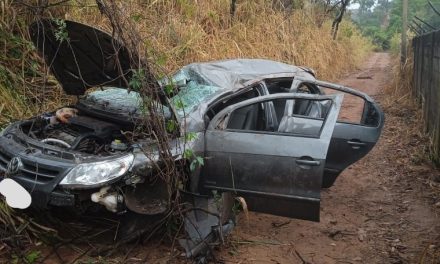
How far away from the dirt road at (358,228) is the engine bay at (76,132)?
54.5 inches

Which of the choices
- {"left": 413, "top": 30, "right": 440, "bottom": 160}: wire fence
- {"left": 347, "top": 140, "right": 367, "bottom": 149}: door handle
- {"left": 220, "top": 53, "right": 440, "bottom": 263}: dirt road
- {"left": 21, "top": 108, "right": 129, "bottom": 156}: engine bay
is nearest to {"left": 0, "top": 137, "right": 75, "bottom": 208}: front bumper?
{"left": 21, "top": 108, "right": 129, "bottom": 156}: engine bay

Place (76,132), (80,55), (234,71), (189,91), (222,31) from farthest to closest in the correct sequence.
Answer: (222,31) < (234,71) < (189,91) < (80,55) < (76,132)

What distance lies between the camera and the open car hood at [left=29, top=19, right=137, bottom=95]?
3.96 meters

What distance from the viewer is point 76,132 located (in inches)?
166

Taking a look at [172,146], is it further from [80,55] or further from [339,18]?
[339,18]

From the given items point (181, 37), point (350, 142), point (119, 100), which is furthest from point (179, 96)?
point (181, 37)

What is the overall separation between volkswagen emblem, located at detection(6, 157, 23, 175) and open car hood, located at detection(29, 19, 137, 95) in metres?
1.06

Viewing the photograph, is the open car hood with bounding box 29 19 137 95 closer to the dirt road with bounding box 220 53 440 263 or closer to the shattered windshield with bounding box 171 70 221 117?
the shattered windshield with bounding box 171 70 221 117

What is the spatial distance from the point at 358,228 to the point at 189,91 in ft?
7.32

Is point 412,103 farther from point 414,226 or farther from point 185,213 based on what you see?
point 185,213

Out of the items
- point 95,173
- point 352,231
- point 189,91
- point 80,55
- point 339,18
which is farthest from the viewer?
point 339,18

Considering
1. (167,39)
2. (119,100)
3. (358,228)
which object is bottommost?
(358,228)

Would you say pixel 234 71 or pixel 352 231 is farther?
pixel 234 71

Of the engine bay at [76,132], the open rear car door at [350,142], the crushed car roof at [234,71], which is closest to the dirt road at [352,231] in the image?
the open rear car door at [350,142]
